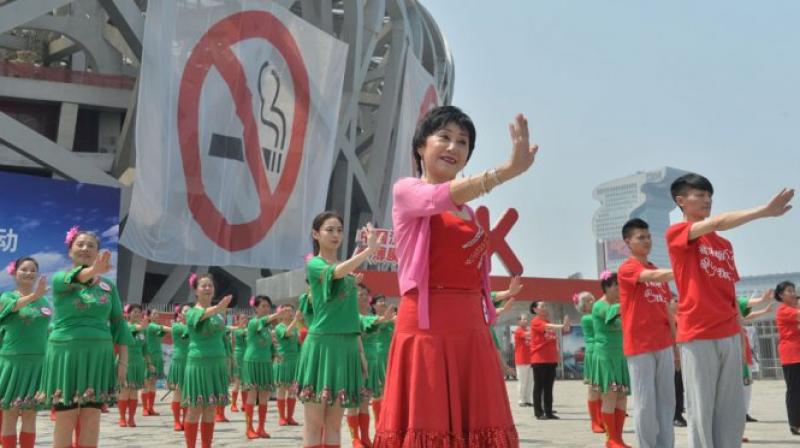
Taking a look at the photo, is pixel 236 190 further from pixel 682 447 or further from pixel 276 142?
pixel 682 447

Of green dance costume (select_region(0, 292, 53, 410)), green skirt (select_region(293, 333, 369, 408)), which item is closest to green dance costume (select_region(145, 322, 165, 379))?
green dance costume (select_region(0, 292, 53, 410))

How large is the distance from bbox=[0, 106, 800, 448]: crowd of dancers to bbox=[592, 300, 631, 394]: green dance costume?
17 millimetres

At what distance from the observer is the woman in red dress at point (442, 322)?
3055 mm

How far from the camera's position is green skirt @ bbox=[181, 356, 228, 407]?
7.92 meters

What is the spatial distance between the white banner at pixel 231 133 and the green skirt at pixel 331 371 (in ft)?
57.9

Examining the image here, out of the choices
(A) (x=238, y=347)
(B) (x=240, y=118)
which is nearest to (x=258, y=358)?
(A) (x=238, y=347)

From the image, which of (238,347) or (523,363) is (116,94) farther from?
(523,363)

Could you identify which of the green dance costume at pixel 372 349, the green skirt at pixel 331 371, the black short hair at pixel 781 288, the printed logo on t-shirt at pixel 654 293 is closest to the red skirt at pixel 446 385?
the green skirt at pixel 331 371

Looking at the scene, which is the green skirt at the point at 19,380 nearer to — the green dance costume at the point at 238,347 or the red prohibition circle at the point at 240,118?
the green dance costume at the point at 238,347

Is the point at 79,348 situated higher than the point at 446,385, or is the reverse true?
the point at 79,348

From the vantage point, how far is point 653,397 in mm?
6160

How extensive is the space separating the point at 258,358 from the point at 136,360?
9.66 ft

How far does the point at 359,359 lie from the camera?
638 cm

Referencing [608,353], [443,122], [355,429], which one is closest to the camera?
[443,122]
